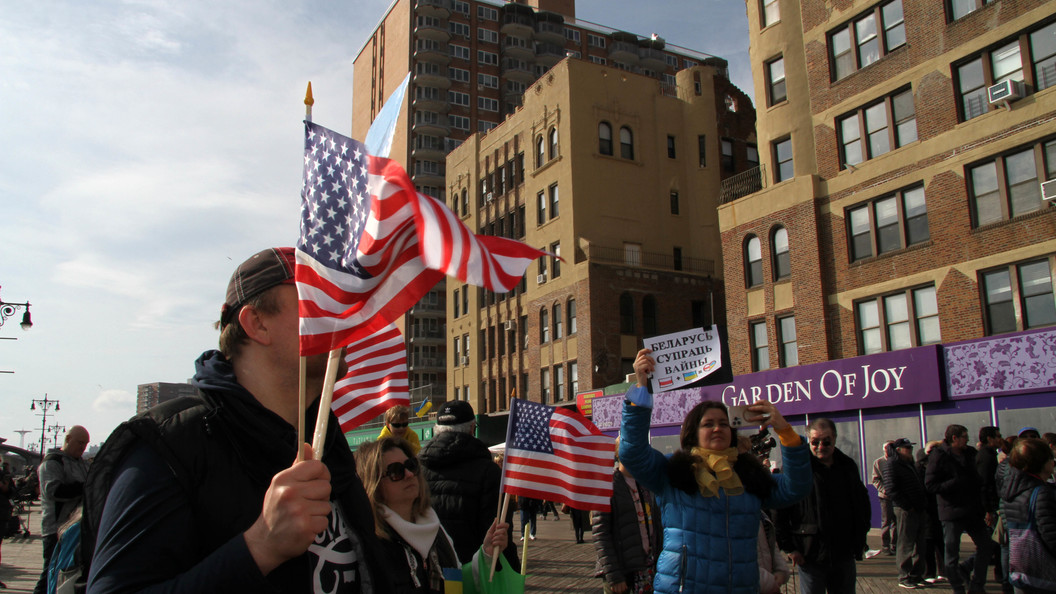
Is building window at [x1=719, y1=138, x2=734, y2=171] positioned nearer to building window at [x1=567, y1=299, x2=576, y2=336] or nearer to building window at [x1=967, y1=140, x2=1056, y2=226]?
building window at [x1=567, y1=299, x2=576, y2=336]

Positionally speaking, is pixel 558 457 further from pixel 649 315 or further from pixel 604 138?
pixel 604 138

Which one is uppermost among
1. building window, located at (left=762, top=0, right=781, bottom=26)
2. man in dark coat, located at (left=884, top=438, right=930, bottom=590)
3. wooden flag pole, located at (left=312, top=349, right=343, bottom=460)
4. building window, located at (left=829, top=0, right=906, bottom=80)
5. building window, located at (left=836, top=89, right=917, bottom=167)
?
building window, located at (left=762, top=0, right=781, bottom=26)

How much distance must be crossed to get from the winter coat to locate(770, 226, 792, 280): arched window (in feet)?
73.8

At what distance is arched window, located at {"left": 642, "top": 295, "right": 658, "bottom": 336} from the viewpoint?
38.7 metres

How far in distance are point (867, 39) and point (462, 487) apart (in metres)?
23.2

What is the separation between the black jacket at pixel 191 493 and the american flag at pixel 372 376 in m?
3.63

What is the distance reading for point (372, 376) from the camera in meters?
5.98

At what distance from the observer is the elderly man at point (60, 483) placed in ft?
25.0

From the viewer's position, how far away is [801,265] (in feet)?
83.1

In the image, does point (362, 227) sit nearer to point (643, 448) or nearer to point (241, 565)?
point (241, 565)

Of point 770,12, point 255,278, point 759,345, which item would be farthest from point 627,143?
point 255,278

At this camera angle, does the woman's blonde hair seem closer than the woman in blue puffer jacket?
Yes

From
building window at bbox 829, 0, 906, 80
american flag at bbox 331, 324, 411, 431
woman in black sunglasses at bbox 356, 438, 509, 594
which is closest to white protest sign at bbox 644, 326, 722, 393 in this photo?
american flag at bbox 331, 324, 411, 431

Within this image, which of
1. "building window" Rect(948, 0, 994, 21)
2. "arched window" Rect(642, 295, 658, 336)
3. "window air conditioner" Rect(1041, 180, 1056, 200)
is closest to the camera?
"window air conditioner" Rect(1041, 180, 1056, 200)
